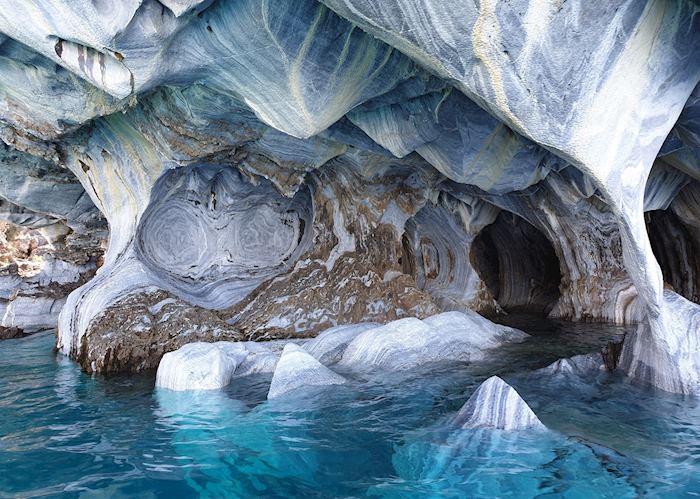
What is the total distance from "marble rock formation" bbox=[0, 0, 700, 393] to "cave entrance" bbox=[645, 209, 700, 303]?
0.17 ft

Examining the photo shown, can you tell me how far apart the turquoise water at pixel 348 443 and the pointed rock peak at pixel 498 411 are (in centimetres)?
12

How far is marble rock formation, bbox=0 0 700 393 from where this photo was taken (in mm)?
4641

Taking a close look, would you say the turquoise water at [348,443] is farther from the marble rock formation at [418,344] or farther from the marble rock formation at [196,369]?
the marble rock formation at [418,344]

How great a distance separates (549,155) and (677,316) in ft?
10.3

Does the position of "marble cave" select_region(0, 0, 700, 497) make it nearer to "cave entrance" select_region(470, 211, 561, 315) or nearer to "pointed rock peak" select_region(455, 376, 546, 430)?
"pointed rock peak" select_region(455, 376, 546, 430)

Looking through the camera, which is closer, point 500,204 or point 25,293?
point 500,204

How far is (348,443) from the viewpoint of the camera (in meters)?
4.25

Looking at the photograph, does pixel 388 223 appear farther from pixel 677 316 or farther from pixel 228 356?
pixel 677 316

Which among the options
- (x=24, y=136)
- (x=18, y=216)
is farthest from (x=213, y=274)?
(x=18, y=216)

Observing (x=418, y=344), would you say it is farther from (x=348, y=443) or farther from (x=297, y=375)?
(x=348, y=443)

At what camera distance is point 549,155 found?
→ 819cm

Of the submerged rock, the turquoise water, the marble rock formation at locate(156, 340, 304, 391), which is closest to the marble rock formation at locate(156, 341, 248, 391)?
the marble rock formation at locate(156, 340, 304, 391)

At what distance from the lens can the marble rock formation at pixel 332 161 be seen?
4641 millimetres

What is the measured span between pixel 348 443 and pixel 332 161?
630 centimetres
